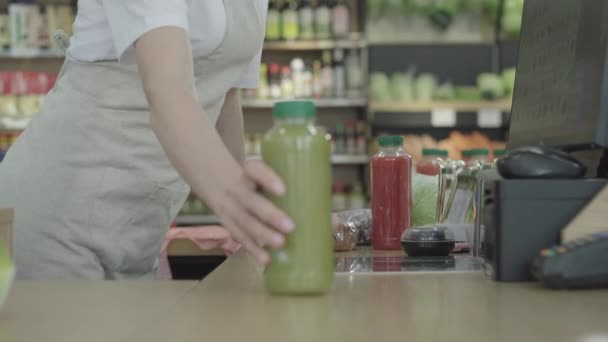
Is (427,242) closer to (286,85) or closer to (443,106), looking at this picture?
(443,106)

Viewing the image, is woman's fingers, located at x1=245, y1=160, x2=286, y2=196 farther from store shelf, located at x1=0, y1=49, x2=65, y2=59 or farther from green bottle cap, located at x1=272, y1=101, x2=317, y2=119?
store shelf, located at x1=0, y1=49, x2=65, y2=59

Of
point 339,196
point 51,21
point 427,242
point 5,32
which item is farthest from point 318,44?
point 427,242

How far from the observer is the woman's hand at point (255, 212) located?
90cm

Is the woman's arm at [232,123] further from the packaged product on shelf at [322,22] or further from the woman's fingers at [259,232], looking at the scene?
the packaged product on shelf at [322,22]

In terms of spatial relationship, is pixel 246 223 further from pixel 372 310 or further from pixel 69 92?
pixel 69 92

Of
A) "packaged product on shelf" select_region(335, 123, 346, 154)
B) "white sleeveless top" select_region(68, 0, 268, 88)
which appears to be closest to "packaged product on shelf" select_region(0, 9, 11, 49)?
"packaged product on shelf" select_region(335, 123, 346, 154)

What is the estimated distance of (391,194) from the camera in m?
1.75

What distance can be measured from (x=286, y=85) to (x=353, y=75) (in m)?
0.43

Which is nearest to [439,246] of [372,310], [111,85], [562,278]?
[562,278]

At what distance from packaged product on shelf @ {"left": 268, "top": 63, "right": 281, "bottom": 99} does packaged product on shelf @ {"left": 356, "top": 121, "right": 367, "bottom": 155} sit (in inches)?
21.4

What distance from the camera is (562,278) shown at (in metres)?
0.97

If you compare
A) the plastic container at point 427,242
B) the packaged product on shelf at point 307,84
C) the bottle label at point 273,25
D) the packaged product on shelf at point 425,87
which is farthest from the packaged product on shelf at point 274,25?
the plastic container at point 427,242

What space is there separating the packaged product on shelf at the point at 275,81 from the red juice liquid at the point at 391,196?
3.68 meters

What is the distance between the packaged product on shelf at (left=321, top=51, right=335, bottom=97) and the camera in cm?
539
